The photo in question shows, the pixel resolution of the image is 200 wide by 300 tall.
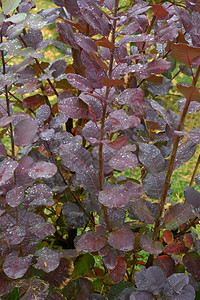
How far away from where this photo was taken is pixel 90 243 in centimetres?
103

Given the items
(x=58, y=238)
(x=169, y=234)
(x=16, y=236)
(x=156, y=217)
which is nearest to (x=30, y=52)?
(x=16, y=236)

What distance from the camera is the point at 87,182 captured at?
3.46 ft

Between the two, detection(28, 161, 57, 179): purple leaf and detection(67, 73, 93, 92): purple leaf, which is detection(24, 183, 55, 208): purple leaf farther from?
detection(67, 73, 93, 92): purple leaf

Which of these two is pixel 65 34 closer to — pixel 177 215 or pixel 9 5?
pixel 9 5

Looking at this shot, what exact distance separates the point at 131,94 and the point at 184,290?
584 mm

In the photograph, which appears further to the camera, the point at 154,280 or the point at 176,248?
the point at 176,248

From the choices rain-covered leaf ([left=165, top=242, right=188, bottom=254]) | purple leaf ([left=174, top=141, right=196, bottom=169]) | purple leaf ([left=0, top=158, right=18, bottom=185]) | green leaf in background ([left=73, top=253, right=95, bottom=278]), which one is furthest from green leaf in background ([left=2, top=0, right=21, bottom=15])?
green leaf in background ([left=73, top=253, right=95, bottom=278])

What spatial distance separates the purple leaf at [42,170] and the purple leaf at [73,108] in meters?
0.15

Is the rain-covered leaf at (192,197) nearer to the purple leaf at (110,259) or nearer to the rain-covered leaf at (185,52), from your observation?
the purple leaf at (110,259)

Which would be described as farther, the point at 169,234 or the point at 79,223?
the point at 79,223

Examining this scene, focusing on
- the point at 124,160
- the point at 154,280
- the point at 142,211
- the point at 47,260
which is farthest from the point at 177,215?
the point at 47,260

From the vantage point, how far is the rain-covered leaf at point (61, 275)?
3.71 feet

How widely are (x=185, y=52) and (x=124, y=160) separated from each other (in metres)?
0.30

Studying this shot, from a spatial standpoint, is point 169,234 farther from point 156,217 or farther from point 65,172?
point 65,172
